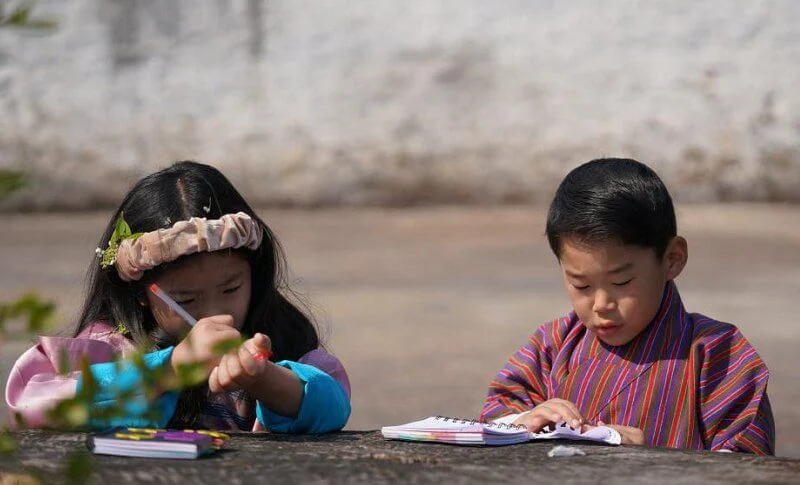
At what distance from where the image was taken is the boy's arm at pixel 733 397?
2824 mm

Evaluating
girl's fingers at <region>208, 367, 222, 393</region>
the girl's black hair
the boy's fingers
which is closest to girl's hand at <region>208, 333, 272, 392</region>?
girl's fingers at <region>208, 367, 222, 393</region>

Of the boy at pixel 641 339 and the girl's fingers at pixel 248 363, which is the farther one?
the boy at pixel 641 339

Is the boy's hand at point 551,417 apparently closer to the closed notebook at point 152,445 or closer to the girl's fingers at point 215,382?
the girl's fingers at point 215,382

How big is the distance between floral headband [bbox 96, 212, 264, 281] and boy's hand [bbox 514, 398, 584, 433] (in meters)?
0.69

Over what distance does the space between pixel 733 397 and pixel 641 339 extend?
243mm

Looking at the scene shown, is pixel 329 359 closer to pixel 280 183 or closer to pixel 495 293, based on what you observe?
pixel 495 293

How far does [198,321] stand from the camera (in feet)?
8.61

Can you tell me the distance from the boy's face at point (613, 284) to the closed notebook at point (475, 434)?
0.38m

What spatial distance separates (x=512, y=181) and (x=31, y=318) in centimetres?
1023

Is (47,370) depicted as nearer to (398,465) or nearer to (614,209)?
(398,465)

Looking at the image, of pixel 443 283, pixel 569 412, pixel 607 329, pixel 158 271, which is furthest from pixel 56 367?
pixel 443 283

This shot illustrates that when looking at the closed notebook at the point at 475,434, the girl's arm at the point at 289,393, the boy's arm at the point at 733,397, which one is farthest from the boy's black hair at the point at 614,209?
the girl's arm at the point at 289,393

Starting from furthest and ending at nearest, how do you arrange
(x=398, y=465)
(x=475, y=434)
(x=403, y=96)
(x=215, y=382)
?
(x=403, y=96) → (x=215, y=382) → (x=475, y=434) → (x=398, y=465)

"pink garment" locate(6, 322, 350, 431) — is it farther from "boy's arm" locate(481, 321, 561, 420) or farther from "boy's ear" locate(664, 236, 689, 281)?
"boy's ear" locate(664, 236, 689, 281)
